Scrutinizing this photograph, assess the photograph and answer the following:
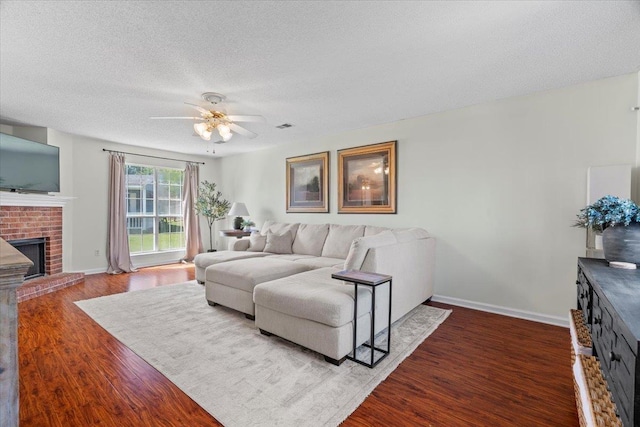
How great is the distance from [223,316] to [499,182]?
344 centimetres

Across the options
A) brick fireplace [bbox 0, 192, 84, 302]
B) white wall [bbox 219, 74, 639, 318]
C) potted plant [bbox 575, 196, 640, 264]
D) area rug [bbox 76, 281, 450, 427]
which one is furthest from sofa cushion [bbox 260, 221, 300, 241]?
potted plant [bbox 575, 196, 640, 264]

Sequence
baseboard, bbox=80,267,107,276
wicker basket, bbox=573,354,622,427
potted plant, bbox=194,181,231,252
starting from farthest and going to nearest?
potted plant, bbox=194,181,231,252
baseboard, bbox=80,267,107,276
wicker basket, bbox=573,354,622,427

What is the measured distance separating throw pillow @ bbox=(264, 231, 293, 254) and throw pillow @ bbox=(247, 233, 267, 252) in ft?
0.29

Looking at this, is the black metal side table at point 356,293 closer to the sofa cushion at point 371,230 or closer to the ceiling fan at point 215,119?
the sofa cushion at point 371,230

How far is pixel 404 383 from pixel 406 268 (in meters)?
1.19

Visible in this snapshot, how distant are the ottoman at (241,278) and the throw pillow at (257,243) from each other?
118 centimetres

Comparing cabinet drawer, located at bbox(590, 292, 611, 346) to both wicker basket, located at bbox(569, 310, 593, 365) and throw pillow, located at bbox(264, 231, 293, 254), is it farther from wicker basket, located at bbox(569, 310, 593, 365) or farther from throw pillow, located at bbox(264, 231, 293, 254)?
throw pillow, located at bbox(264, 231, 293, 254)

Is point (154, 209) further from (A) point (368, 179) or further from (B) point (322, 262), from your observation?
(A) point (368, 179)

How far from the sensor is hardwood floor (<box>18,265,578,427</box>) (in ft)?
5.45

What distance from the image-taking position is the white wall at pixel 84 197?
4883mm

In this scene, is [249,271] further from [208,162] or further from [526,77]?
[208,162]

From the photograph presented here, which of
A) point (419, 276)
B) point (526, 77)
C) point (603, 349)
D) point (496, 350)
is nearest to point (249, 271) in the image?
point (419, 276)

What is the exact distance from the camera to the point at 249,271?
3145 mm

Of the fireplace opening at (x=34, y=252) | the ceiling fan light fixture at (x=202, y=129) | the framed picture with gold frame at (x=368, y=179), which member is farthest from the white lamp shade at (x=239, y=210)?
the fireplace opening at (x=34, y=252)
